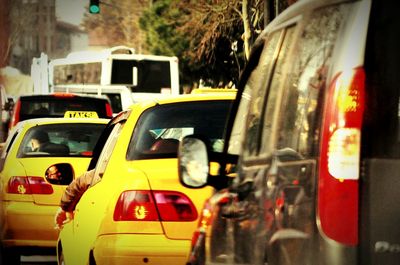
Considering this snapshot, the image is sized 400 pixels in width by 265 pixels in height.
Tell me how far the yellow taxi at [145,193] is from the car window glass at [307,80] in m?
2.70

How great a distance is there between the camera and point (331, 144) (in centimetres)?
359

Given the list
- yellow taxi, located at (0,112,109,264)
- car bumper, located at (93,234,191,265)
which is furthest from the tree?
car bumper, located at (93,234,191,265)

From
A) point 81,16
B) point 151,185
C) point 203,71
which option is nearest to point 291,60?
point 151,185

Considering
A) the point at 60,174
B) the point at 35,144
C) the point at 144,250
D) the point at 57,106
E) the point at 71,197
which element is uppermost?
the point at 57,106

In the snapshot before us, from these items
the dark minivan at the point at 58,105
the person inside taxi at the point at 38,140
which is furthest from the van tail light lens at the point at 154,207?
the dark minivan at the point at 58,105

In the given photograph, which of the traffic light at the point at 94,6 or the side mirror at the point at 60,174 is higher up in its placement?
the traffic light at the point at 94,6

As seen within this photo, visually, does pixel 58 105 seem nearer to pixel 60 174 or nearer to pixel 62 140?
pixel 62 140

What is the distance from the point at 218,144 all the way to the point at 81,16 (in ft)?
352

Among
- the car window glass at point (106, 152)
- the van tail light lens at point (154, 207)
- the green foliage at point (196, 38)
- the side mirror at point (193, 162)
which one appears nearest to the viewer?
the side mirror at point (193, 162)

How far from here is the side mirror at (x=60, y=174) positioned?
9.57 metres

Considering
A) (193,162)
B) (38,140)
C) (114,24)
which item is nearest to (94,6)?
(38,140)

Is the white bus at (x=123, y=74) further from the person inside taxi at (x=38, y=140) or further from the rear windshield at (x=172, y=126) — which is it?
the rear windshield at (x=172, y=126)

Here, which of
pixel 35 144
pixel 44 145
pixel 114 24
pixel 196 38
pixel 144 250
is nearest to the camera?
pixel 144 250

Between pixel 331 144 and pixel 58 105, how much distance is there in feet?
57.3
